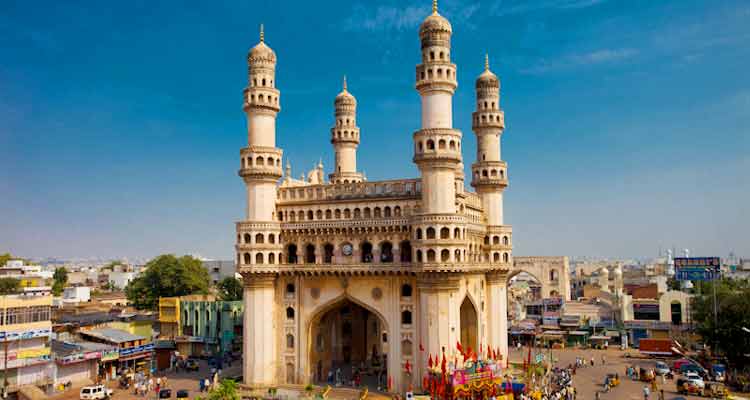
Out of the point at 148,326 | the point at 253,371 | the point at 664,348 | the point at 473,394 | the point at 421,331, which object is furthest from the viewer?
the point at 148,326

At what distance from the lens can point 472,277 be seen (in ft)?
159

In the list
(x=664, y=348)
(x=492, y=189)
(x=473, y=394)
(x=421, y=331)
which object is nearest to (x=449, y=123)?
(x=492, y=189)

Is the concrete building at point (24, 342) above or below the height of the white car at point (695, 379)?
above

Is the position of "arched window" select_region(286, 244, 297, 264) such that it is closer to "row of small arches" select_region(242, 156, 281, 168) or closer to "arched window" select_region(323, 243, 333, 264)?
"arched window" select_region(323, 243, 333, 264)

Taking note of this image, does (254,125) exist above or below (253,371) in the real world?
above

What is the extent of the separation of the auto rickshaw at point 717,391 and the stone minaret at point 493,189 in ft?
49.5

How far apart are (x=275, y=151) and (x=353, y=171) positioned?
14219 millimetres

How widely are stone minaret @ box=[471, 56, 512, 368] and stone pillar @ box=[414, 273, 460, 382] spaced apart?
401 inches

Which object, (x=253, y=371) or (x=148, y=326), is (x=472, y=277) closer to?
(x=253, y=371)

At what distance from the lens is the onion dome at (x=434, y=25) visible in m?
43.9

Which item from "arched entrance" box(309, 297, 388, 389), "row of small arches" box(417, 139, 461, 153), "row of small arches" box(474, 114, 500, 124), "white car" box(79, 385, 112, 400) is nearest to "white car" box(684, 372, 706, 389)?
"arched entrance" box(309, 297, 388, 389)

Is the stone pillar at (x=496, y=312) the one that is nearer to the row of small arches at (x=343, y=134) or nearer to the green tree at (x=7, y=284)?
the row of small arches at (x=343, y=134)

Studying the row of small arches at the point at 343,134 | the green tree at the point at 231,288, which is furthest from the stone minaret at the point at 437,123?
the green tree at the point at 231,288

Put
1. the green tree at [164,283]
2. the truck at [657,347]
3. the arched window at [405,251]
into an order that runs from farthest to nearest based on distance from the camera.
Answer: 1. the green tree at [164,283]
2. the truck at [657,347]
3. the arched window at [405,251]
